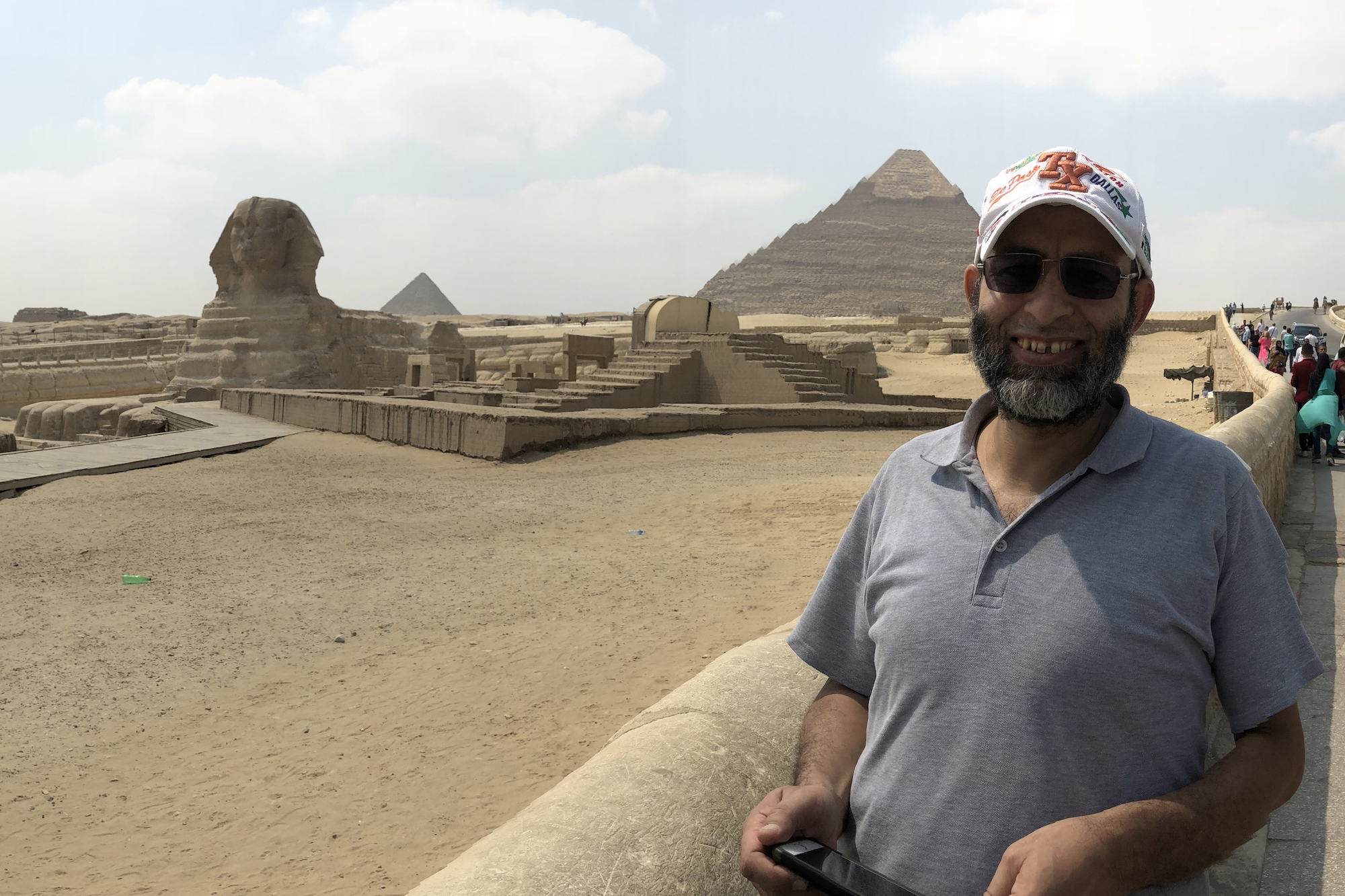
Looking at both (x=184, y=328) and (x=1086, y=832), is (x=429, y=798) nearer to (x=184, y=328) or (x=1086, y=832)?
(x=1086, y=832)

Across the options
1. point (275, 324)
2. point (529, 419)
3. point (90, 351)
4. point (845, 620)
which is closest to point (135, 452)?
point (529, 419)

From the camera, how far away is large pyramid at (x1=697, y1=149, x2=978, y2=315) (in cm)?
12469

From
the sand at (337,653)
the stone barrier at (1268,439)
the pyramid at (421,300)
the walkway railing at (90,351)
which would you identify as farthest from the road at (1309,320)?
the pyramid at (421,300)

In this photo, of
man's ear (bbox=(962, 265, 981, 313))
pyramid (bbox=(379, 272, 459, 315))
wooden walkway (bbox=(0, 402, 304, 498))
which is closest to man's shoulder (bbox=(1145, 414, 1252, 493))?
man's ear (bbox=(962, 265, 981, 313))

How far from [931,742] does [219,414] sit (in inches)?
631

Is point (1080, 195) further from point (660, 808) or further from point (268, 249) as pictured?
point (268, 249)

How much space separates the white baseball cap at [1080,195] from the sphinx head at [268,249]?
2237cm

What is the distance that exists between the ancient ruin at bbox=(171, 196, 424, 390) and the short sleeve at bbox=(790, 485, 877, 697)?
2027cm

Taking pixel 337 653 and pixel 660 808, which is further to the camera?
pixel 337 653

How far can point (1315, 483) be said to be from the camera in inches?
279

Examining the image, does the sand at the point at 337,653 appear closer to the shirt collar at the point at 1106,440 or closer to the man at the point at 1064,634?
the man at the point at 1064,634

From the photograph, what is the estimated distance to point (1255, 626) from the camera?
110cm

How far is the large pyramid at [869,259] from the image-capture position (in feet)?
409

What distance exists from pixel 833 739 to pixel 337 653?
11.5ft
